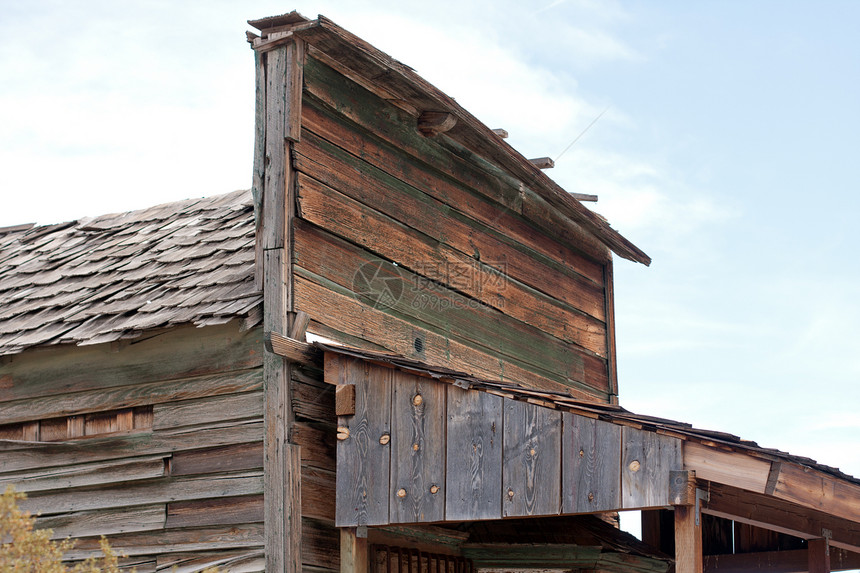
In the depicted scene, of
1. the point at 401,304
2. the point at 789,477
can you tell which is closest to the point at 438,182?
the point at 401,304

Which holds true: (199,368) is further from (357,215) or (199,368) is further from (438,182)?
(438,182)

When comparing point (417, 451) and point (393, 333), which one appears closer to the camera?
point (417, 451)

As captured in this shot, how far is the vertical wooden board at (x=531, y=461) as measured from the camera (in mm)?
6066

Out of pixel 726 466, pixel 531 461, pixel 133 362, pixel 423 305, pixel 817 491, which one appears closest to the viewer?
pixel 726 466

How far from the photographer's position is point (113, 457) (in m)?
7.79

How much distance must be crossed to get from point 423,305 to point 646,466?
315 cm

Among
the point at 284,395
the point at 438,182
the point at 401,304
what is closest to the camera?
the point at 284,395

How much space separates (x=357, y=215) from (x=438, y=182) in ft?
4.28

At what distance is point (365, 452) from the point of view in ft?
21.8

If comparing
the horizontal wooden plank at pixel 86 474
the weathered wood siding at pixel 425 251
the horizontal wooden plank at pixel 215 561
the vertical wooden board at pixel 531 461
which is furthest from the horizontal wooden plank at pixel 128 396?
the vertical wooden board at pixel 531 461

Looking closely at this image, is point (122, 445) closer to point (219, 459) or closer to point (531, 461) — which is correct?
point (219, 459)

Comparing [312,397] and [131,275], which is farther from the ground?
[131,275]

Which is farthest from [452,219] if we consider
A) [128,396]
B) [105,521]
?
[105,521]
